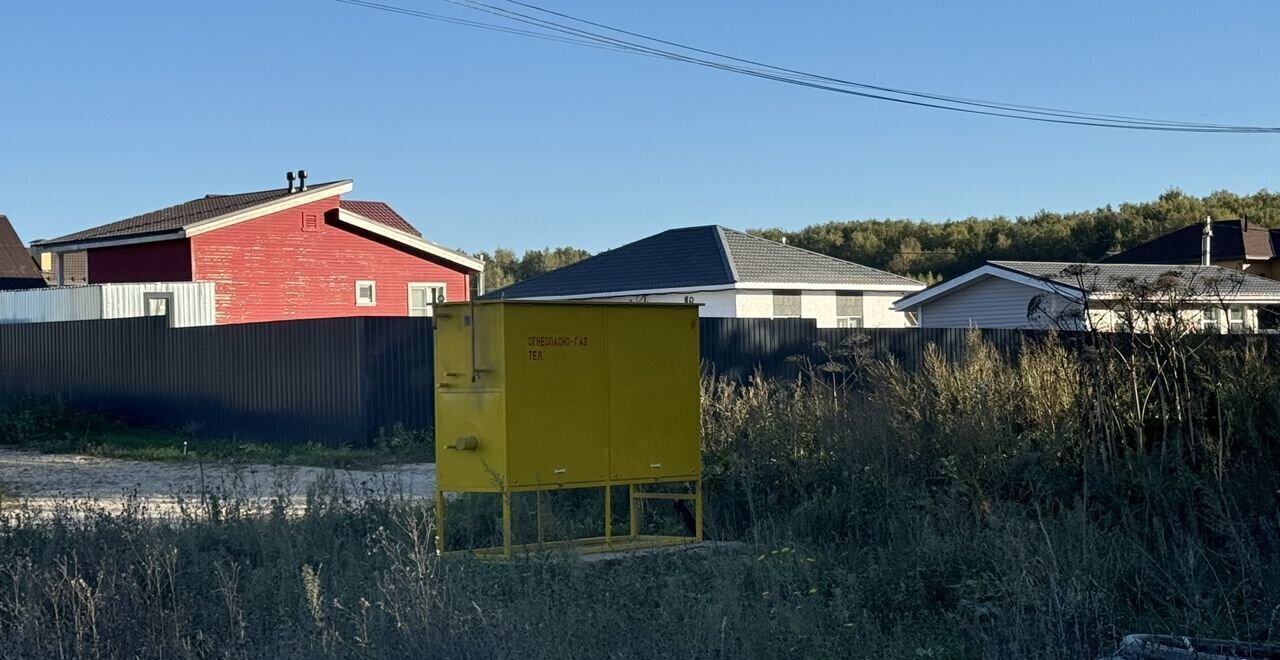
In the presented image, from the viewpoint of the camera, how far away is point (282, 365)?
70.7 ft

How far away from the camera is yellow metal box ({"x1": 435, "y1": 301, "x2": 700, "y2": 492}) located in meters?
9.38

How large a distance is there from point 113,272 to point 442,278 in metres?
8.22

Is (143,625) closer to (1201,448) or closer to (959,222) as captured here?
(1201,448)

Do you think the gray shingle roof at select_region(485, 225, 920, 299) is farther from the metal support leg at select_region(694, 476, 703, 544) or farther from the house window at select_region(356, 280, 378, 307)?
the metal support leg at select_region(694, 476, 703, 544)

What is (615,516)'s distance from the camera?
36.8ft

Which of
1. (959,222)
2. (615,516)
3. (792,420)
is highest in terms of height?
(959,222)

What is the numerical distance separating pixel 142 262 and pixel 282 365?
40.0 feet

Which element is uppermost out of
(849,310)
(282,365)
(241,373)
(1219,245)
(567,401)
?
(1219,245)

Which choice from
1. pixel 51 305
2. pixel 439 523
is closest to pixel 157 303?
pixel 51 305

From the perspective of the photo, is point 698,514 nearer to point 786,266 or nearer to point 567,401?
point 567,401

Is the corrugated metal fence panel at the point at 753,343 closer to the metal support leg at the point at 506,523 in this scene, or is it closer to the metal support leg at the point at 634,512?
the metal support leg at the point at 634,512

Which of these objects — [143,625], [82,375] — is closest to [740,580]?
[143,625]

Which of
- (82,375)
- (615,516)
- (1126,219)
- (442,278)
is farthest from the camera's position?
(1126,219)

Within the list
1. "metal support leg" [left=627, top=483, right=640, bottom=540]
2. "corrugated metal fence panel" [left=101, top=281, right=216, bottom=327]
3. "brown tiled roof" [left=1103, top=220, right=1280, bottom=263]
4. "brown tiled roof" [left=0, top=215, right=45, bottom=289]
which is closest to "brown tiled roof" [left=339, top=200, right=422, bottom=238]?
"corrugated metal fence panel" [left=101, top=281, right=216, bottom=327]
